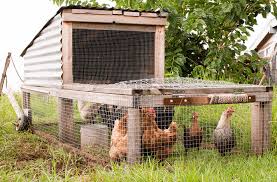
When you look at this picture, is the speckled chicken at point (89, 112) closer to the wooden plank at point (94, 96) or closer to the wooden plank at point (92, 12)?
the wooden plank at point (94, 96)

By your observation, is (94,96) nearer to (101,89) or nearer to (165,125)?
(101,89)

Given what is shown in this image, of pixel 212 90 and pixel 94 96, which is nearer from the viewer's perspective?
pixel 212 90

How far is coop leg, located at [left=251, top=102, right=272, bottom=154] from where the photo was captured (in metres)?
4.81

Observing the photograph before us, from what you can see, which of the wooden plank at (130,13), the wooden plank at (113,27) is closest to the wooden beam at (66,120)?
the wooden plank at (113,27)

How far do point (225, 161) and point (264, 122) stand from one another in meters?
0.70

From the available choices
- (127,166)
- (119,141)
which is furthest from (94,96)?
(127,166)

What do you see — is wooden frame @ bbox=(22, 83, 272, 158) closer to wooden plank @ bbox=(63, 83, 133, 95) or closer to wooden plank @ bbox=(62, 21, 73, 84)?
wooden plank @ bbox=(63, 83, 133, 95)

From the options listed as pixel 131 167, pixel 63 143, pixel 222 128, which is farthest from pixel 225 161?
pixel 63 143

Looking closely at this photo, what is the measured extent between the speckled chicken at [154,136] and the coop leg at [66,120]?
185 centimetres

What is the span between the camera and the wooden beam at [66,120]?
586 centimetres

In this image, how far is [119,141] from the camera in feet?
14.2

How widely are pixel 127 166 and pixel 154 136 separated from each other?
0.54 metres

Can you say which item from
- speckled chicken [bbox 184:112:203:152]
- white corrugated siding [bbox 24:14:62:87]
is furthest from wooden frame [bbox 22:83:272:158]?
speckled chicken [bbox 184:112:203:152]

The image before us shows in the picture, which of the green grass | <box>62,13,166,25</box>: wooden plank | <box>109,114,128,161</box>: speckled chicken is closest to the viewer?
the green grass
